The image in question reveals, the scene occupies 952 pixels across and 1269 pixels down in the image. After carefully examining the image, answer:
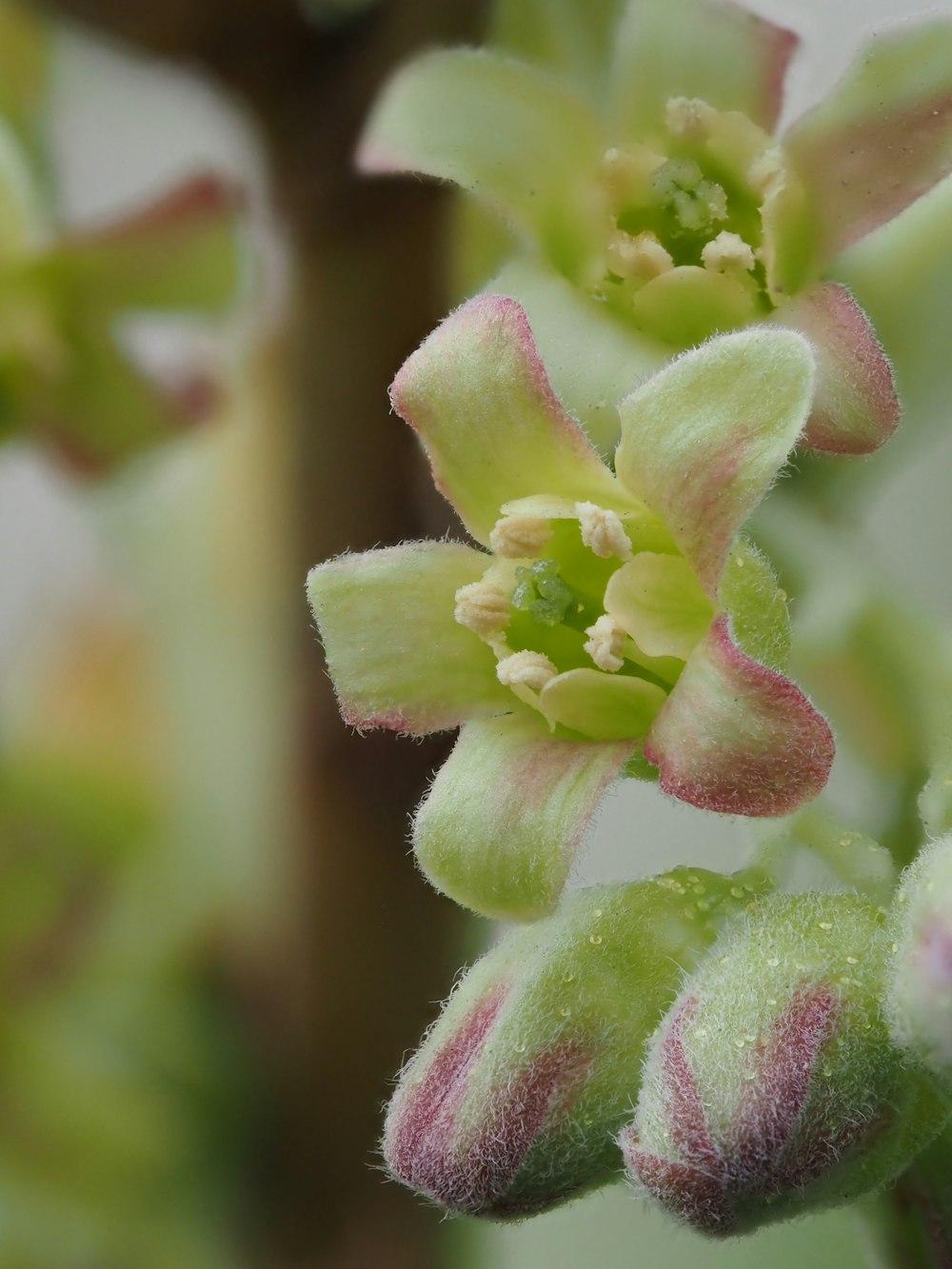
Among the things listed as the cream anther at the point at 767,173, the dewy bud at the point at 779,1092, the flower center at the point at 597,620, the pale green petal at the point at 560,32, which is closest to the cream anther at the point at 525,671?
the flower center at the point at 597,620

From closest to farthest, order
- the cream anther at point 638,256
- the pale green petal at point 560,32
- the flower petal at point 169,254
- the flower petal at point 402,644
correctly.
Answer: the flower petal at point 402,644
the cream anther at point 638,256
the pale green petal at point 560,32
the flower petal at point 169,254

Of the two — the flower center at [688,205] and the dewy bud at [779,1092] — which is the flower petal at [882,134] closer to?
the flower center at [688,205]

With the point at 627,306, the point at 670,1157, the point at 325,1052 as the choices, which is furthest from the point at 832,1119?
the point at 325,1052

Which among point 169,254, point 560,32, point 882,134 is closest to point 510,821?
point 882,134

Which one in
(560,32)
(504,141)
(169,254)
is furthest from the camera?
(169,254)

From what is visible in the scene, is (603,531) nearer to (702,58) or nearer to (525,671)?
(525,671)

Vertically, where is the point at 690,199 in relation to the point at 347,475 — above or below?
above
